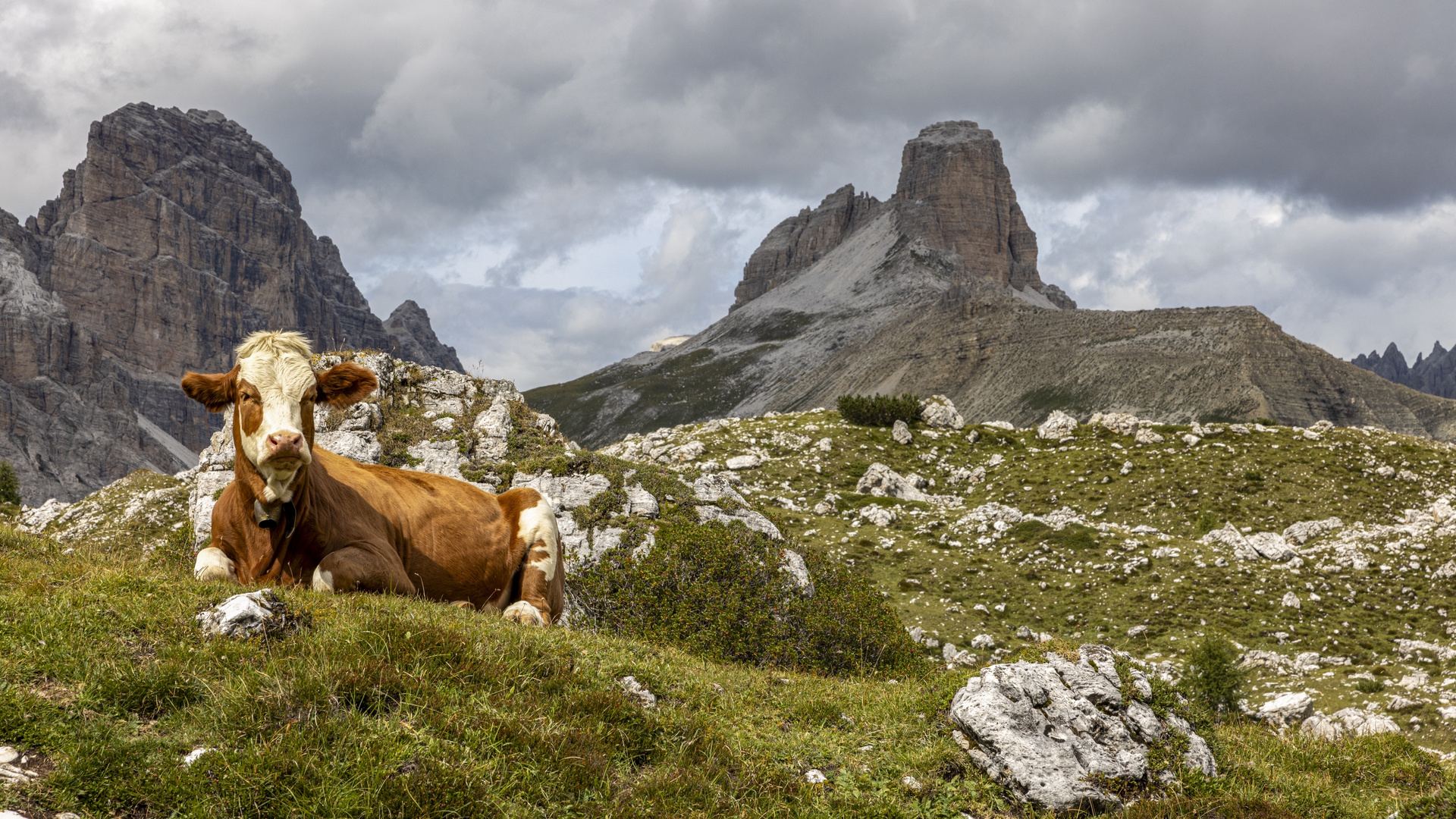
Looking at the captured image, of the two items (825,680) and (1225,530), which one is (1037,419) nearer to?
(1225,530)

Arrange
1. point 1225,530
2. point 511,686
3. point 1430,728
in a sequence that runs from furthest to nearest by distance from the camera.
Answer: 1. point 1225,530
2. point 1430,728
3. point 511,686

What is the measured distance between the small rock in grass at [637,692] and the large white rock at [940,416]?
169 ft

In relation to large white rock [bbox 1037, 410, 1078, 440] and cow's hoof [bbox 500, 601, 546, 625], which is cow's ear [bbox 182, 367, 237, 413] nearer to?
cow's hoof [bbox 500, 601, 546, 625]

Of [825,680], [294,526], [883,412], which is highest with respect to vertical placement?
[883,412]

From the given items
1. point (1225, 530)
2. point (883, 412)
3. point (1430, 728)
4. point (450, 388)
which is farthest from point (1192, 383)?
point (450, 388)

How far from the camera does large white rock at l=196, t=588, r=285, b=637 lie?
5.79 metres

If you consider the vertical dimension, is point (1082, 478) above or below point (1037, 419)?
below

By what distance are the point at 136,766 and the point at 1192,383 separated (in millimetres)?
126596

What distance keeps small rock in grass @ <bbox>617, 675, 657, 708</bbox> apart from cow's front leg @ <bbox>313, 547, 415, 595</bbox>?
280cm

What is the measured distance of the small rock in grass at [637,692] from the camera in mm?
6766

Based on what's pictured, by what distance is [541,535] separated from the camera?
984cm

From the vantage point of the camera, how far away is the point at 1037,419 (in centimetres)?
11800

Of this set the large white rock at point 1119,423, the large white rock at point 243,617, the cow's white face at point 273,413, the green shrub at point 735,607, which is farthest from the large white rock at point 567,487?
the large white rock at point 1119,423

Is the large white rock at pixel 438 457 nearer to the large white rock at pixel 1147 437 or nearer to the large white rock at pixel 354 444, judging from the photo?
the large white rock at pixel 354 444
